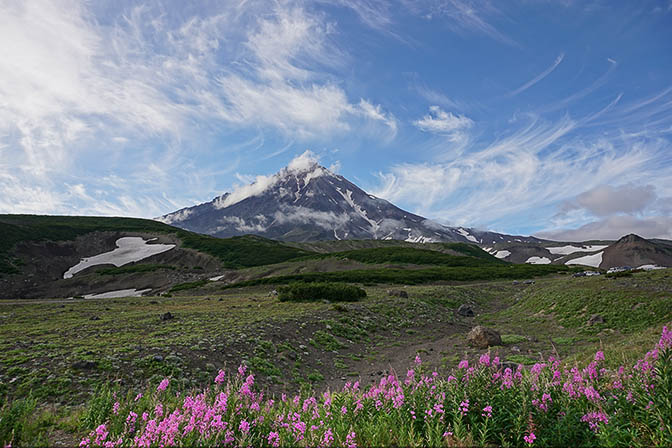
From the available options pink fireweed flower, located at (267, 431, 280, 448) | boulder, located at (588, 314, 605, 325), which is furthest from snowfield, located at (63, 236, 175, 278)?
boulder, located at (588, 314, 605, 325)

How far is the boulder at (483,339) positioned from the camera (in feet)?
58.3

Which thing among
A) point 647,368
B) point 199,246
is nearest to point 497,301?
point 647,368

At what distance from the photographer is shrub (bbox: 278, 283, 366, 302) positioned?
114 ft

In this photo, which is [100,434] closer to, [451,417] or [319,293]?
[451,417]

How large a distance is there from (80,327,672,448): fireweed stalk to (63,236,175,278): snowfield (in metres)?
106

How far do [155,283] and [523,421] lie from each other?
3157 inches

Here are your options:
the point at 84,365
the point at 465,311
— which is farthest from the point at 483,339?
the point at 84,365

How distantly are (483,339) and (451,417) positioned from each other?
1401cm

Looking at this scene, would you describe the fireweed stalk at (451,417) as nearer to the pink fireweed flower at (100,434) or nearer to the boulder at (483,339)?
the pink fireweed flower at (100,434)

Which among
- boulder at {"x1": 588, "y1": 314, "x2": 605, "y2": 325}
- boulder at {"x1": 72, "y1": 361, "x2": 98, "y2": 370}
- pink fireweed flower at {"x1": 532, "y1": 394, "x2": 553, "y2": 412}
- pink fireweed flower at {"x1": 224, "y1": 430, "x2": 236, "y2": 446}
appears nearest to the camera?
pink fireweed flower at {"x1": 224, "y1": 430, "x2": 236, "y2": 446}

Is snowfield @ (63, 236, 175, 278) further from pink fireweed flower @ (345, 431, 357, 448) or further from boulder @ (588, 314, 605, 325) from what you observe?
pink fireweed flower @ (345, 431, 357, 448)

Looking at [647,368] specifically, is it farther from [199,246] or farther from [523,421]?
[199,246]

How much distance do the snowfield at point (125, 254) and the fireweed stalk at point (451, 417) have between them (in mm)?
105922

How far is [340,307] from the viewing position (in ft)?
84.0
